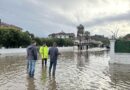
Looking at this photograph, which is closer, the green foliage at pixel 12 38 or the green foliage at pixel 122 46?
the green foliage at pixel 122 46

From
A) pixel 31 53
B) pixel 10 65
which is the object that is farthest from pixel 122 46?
pixel 31 53

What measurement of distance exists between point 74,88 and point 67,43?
377 feet

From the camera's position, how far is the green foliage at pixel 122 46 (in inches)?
1160

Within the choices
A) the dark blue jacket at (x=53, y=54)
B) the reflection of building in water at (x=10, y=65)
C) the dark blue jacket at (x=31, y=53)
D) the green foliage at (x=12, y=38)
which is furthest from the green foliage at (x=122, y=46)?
the green foliage at (x=12, y=38)

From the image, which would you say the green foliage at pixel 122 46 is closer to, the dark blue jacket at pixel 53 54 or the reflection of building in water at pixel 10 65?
the reflection of building in water at pixel 10 65

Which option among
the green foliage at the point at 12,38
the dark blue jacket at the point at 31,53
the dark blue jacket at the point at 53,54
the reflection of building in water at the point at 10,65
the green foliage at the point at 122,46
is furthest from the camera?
the green foliage at the point at 12,38

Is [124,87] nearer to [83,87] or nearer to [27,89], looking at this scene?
[83,87]

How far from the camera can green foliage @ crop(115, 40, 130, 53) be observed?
29458mm

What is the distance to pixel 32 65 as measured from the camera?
16.5 m

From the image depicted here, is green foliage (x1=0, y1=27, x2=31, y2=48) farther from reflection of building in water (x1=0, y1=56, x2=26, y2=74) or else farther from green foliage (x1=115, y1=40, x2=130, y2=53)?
green foliage (x1=115, y1=40, x2=130, y2=53)

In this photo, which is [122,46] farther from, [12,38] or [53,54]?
[12,38]

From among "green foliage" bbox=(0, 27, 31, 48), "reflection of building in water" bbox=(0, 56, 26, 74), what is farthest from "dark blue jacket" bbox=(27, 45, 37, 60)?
"green foliage" bbox=(0, 27, 31, 48)

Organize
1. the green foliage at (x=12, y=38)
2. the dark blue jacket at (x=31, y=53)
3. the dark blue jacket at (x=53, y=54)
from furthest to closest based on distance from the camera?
1. the green foliage at (x=12, y=38)
2. the dark blue jacket at (x=53, y=54)
3. the dark blue jacket at (x=31, y=53)

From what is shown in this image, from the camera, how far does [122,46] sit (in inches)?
1172
